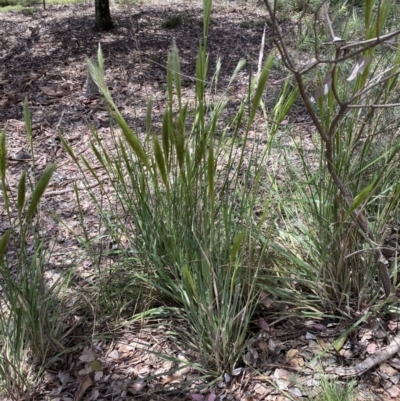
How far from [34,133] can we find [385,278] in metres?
3.01

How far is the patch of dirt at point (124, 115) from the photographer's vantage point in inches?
60.3

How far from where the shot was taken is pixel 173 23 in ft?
20.4

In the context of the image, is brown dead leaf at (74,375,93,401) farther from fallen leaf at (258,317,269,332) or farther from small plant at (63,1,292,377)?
fallen leaf at (258,317,269,332)

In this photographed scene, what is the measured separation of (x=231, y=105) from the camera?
3.87 meters

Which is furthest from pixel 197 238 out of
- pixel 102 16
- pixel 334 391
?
pixel 102 16

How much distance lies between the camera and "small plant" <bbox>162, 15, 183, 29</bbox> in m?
6.19

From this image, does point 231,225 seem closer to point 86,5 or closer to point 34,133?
point 34,133

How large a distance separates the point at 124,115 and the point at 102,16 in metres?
2.58

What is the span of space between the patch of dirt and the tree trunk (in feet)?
0.51

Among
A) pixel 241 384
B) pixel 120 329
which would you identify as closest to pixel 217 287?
pixel 241 384

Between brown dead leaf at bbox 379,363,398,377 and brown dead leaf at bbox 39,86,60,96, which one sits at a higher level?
brown dead leaf at bbox 39,86,60,96

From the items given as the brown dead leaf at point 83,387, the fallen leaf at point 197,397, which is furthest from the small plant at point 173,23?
the fallen leaf at point 197,397

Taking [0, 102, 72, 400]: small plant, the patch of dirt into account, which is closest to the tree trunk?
the patch of dirt

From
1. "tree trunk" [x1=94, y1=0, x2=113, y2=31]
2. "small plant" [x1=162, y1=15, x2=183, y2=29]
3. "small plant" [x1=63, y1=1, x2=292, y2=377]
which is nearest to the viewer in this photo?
"small plant" [x1=63, y1=1, x2=292, y2=377]
